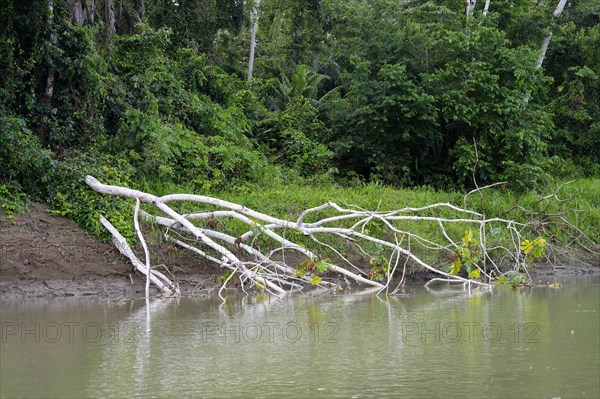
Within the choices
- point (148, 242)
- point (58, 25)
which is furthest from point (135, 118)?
point (148, 242)

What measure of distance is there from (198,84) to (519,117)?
23.0ft

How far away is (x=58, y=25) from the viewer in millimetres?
14758

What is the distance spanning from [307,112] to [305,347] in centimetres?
1236

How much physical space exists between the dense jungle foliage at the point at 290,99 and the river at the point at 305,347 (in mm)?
3586

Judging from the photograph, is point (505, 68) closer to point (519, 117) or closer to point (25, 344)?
point (519, 117)

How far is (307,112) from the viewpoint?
776 inches

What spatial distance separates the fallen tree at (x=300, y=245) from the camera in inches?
480

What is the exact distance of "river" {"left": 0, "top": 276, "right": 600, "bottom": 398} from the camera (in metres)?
6.20

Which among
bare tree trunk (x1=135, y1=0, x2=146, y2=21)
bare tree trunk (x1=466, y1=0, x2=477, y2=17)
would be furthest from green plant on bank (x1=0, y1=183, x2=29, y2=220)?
bare tree trunk (x1=466, y1=0, x2=477, y2=17)

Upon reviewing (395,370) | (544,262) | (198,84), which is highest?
(198,84)

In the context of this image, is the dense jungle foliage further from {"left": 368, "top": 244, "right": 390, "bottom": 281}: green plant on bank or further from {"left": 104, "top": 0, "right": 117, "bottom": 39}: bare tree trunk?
{"left": 368, "top": 244, "right": 390, "bottom": 281}: green plant on bank

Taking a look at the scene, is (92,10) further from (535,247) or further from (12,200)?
(535,247)

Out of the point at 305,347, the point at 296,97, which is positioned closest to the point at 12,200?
the point at 305,347

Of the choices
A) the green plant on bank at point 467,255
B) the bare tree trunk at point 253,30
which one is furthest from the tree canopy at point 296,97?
the green plant on bank at point 467,255
